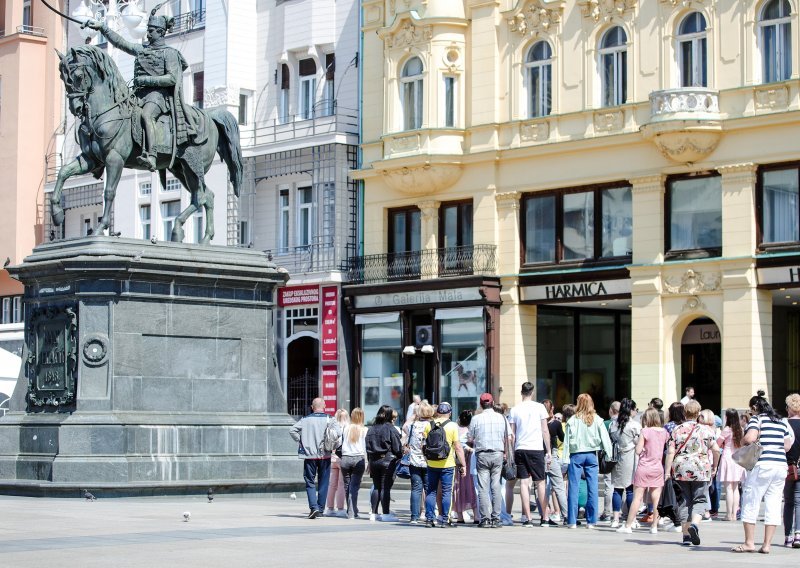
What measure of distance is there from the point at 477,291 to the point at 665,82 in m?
8.12

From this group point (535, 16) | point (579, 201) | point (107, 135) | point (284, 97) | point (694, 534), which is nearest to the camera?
point (694, 534)

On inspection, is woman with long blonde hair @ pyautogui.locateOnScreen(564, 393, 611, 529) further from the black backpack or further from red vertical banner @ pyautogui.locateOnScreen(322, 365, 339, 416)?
red vertical banner @ pyautogui.locateOnScreen(322, 365, 339, 416)

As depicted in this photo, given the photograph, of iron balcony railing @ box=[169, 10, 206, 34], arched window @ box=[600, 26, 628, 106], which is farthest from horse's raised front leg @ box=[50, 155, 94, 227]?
iron balcony railing @ box=[169, 10, 206, 34]

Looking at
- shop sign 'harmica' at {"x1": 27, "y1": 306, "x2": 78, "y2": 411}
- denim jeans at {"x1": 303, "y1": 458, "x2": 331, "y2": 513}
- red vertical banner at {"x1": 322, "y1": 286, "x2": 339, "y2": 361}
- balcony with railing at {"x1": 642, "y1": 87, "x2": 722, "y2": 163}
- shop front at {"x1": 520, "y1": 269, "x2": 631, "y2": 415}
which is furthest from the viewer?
red vertical banner at {"x1": 322, "y1": 286, "x2": 339, "y2": 361}

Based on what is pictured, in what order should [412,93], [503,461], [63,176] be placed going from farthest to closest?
[412,93] → [63,176] → [503,461]

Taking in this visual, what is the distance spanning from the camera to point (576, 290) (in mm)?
44906

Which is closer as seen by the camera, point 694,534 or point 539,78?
point 694,534

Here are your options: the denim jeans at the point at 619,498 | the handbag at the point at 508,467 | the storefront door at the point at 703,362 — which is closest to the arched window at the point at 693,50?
the storefront door at the point at 703,362

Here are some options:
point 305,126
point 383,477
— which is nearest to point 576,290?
point 305,126

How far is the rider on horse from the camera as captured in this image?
2772cm

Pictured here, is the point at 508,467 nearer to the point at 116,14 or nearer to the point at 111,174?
the point at 111,174

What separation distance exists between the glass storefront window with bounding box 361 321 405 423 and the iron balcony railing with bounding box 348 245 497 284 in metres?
Result: 1.48

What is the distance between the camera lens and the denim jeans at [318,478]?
2356 centimetres

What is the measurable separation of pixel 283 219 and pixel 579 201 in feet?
39.2
